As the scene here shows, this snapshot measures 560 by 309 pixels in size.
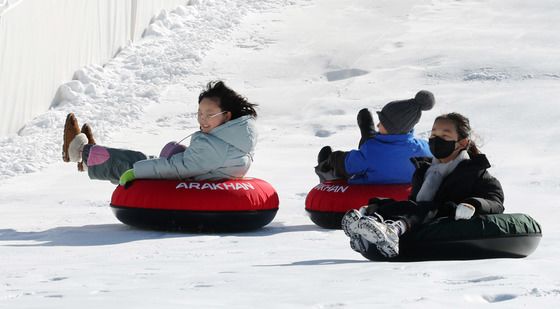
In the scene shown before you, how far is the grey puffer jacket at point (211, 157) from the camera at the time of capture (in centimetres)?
755

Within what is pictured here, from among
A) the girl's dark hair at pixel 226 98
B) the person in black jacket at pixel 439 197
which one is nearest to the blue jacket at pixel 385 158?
the girl's dark hair at pixel 226 98

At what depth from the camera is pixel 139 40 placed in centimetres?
1570

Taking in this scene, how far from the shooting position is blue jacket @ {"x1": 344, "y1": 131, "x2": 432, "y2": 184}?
25.6ft

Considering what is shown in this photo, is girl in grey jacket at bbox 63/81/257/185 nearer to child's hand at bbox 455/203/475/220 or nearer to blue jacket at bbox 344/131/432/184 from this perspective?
blue jacket at bbox 344/131/432/184

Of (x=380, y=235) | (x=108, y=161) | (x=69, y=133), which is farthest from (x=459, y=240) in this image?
(x=69, y=133)

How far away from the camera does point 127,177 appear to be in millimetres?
7652

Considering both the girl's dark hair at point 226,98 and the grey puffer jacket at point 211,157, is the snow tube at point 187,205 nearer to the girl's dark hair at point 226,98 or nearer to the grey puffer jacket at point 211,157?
the grey puffer jacket at point 211,157

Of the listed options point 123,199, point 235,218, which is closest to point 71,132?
point 123,199

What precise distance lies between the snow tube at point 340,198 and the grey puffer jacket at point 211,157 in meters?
0.58

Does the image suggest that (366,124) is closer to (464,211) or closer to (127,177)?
(127,177)

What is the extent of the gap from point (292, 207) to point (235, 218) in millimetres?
1563

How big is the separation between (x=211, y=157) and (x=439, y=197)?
191 centimetres

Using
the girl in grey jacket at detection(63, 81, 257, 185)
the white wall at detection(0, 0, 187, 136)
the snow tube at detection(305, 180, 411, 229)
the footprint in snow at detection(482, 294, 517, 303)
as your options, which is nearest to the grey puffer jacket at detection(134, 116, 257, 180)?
the girl in grey jacket at detection(63, 81, 257, 185)

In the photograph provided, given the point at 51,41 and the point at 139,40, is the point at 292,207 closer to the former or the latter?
the point at 51,41
